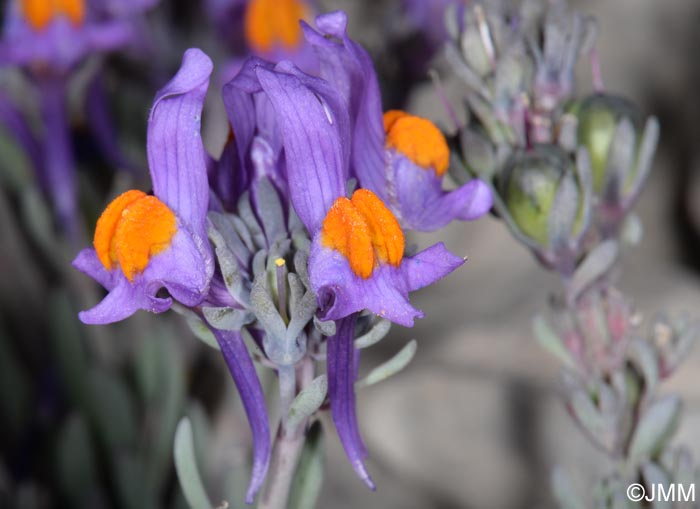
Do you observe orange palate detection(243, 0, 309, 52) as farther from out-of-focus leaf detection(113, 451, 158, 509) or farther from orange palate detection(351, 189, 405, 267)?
orange palate detection(351, 189, 405, 267)

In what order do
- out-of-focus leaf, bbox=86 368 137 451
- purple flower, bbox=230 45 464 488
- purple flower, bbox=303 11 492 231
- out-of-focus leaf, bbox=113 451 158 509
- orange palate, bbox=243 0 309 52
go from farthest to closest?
1. orange palate, bbox=243 0 309 52
2. out-of-focus leaf, bbox=86 368 137 451
3. out-of-focus leaf, bbox=113 451 158 509
4. purple flower, bbox=303 11 492 231
5. purple flower, bbox=230 45 464 488

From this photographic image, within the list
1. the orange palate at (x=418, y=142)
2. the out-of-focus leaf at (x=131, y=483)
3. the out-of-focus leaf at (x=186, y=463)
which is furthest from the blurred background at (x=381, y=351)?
the orange palate at (x=418, y=142)

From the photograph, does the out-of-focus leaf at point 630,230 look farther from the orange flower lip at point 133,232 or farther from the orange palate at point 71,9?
the orange palate at point 71,9

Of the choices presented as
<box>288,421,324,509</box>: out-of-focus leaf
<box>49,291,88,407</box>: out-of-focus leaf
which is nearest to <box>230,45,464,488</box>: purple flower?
<box>288,421,324,509</box>: out-of-focus leaf

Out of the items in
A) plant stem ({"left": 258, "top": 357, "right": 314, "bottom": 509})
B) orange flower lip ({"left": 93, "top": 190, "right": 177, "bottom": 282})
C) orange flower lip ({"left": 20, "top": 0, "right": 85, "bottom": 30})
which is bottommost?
plant stem ({"left": 258, "top": 357, "right": 314, "bottom": 509})

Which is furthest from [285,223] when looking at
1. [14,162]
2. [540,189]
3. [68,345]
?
[14,162]

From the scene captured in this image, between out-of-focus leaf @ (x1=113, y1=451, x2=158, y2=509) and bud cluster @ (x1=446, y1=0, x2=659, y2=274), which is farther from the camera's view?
out-of-focus leaf @ (x1=113, y1=451, x2=158, y2=509)
